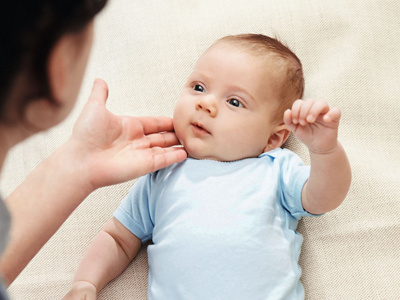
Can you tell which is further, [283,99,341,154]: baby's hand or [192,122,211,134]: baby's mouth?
[192,122,211,134]: baby's mouth

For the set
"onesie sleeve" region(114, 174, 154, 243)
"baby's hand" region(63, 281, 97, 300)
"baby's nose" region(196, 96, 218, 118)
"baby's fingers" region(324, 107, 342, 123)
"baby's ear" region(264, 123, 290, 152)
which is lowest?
"baby's hand" region(63, 281, 97, 300)

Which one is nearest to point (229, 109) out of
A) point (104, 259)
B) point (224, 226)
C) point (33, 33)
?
point (224, 226)

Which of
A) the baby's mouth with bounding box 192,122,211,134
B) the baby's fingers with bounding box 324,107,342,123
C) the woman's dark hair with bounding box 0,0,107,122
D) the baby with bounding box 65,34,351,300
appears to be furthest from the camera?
the baby's mouth with bounding box 192,122,211,134

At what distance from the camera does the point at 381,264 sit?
119 cm

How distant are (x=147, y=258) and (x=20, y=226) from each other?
1.14ft

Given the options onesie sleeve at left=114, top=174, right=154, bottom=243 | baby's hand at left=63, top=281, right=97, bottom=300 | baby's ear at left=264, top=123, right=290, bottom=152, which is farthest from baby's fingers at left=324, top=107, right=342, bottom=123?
baby's hand at left=63, top=281, right=97, bottom=300

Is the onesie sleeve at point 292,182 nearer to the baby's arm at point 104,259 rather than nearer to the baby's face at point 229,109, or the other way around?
the baby's face at point 229,109

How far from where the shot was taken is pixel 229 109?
1.14 meters

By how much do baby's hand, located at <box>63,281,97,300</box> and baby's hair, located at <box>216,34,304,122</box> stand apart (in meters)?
0.57

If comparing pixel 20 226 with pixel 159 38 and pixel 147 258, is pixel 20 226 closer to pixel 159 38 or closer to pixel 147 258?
pixel 147 258

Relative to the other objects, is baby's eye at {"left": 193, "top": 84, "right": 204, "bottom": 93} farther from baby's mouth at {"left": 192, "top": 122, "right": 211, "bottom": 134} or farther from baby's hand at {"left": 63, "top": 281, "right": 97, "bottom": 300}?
baby's hand at {"left": 63, "top": 281, "right": 97, "bottom": 300}

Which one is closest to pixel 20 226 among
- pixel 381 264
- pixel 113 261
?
pixel 113 261

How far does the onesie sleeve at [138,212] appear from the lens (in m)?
1.19

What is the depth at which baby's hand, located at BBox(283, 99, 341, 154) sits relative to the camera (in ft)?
2.99
